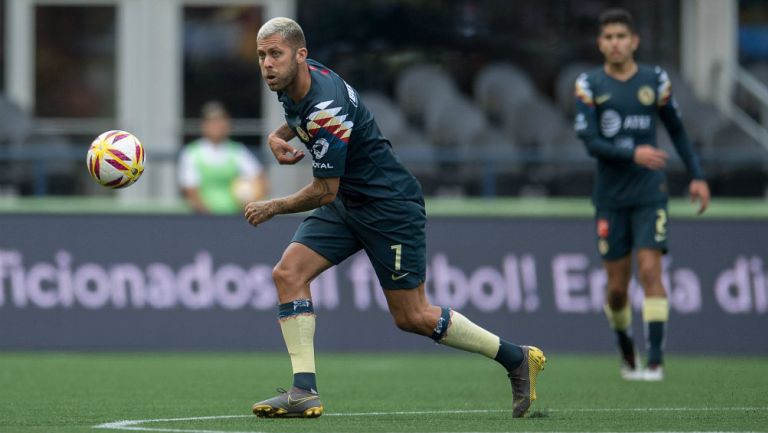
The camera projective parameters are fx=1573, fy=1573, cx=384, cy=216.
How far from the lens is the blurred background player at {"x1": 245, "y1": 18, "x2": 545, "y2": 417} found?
7.71 meters

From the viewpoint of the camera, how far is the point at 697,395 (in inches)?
→ 376

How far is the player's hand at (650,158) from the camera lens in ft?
34.3

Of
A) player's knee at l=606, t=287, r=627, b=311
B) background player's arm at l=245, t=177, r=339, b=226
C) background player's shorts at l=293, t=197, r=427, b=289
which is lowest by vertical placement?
player's knee at l=606, t=287, r=627, b=311

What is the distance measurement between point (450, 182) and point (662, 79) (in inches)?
262

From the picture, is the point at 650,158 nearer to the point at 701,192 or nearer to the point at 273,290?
the point at 701,192

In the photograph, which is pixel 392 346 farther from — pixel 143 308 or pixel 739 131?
pixel 739 131

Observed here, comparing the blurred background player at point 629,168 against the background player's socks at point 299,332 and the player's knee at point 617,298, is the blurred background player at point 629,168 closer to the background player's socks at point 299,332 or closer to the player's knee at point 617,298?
the player's knee at point 617,298

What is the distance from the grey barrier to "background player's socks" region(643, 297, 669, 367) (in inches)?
123

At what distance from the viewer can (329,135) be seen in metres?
7.68

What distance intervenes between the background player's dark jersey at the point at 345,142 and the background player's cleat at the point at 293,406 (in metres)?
1.05

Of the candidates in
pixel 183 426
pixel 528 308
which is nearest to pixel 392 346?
pixel 528 308

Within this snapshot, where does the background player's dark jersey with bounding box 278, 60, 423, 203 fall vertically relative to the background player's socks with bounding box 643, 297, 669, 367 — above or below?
above

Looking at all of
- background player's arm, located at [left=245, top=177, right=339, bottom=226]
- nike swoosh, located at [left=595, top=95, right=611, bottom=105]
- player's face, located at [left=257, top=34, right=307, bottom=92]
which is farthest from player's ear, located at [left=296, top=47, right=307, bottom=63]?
nike swoosh, located at [left=595, top=95, right=611, bottom=105]

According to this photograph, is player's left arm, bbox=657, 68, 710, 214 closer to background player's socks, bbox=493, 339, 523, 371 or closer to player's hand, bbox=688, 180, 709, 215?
player's hand, bbox=688, 180, 709, 215
